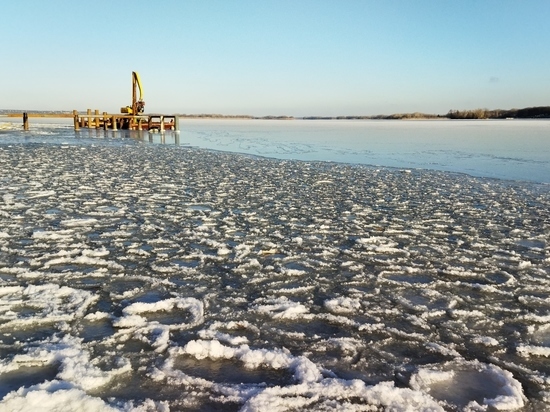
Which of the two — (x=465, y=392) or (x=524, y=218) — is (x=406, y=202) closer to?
(x=524, y=218)

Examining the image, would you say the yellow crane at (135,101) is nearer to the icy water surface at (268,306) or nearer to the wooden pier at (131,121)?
the wooden pier at (131,121)

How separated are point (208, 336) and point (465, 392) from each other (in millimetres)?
1634

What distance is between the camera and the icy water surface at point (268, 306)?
248 cm

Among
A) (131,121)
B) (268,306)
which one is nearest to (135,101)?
(131,121)

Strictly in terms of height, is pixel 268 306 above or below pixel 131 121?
below

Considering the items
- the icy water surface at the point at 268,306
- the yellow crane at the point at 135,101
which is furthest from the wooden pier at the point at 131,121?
the icy water surface at the point at 268,306

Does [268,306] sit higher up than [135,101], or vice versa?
[135,101]

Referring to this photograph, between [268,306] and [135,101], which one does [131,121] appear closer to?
[135,101]

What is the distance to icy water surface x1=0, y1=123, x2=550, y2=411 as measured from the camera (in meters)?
2.48

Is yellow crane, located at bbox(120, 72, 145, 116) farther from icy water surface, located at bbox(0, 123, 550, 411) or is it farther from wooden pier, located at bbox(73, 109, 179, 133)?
icy water surface, located at bbox(0, 123, 550, 411)

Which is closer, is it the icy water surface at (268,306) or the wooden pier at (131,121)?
the icy water surface at (268,306)

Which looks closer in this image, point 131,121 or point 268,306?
point 268,306

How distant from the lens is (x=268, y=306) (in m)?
3.61

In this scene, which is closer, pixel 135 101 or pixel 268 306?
pixel 268 306
